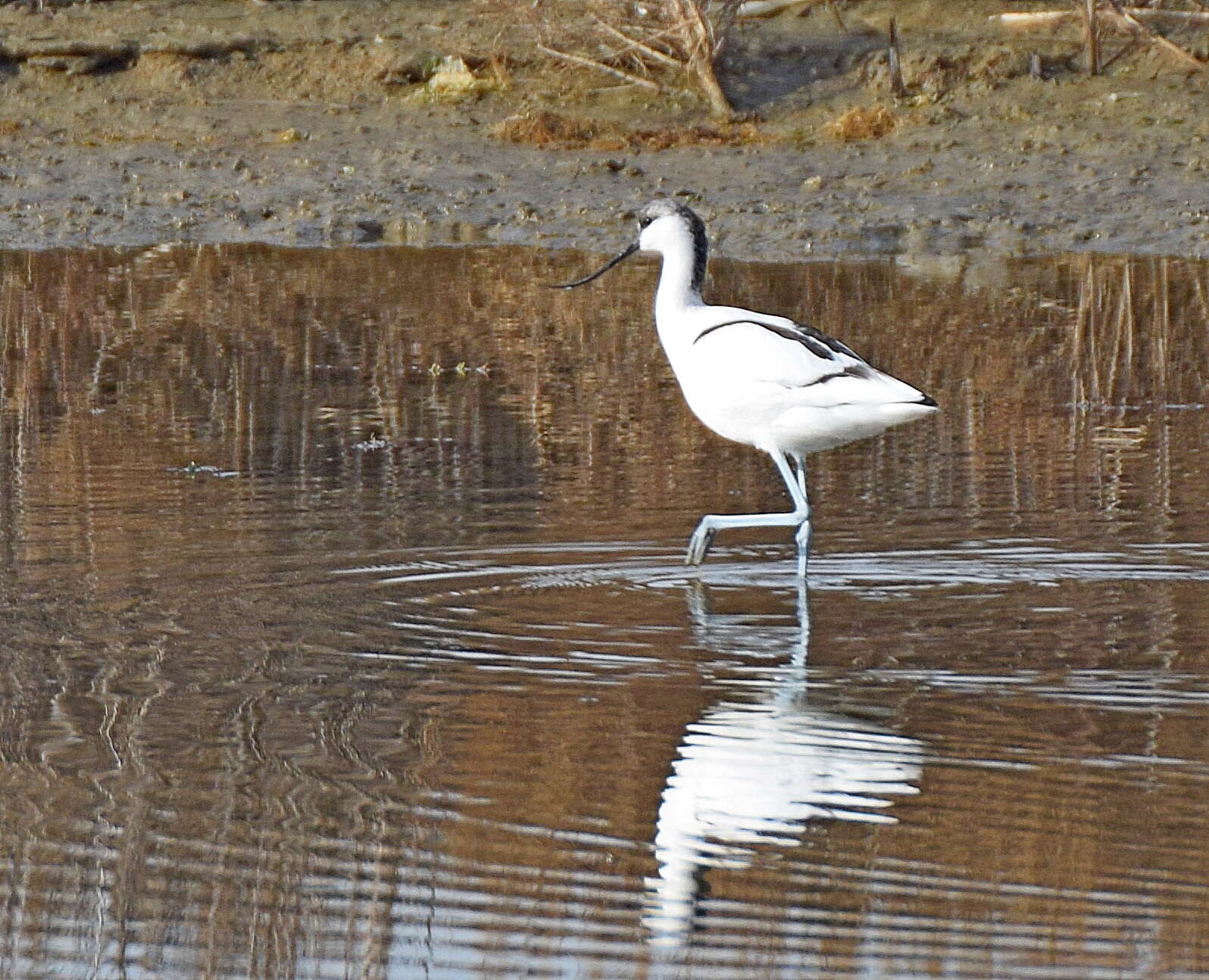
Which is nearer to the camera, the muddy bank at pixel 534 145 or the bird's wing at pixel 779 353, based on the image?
the bird's wing at pixel 779 353

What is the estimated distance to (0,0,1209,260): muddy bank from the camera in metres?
15.7

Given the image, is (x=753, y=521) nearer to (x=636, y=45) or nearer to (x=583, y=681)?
(x=583, y=681)

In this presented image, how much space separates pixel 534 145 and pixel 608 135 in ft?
2.01

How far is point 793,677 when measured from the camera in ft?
17.5

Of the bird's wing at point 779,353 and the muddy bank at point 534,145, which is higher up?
the muddy bank at point 534,145

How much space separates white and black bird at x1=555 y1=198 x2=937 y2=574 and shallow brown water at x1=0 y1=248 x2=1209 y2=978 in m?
0.30

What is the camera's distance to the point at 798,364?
634cm

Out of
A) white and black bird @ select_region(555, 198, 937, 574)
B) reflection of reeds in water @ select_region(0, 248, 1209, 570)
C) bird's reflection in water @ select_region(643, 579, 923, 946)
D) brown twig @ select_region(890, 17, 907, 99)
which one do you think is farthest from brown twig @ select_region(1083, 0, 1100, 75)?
bird's reflection in water @ select_region(643, 579, 923, 946)

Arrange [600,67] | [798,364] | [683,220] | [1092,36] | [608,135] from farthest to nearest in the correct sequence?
1. [600,67]
2. [1092,36]
3. [608,135]
4. [683,220]
5. [798,364]

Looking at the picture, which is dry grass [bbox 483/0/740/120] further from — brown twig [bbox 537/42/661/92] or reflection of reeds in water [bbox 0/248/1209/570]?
reflection of reeds in water [bbox 0/248/1209/570]

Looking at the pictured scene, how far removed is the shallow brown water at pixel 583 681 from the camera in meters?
3.74

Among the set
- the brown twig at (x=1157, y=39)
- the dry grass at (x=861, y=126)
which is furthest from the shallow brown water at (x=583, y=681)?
the brown twig at (x=1157, y=39)

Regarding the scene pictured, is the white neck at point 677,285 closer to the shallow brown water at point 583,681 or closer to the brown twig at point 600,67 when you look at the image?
the shallow brown water at point 583,681

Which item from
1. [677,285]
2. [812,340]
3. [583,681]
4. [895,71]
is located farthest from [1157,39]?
[583,681]
